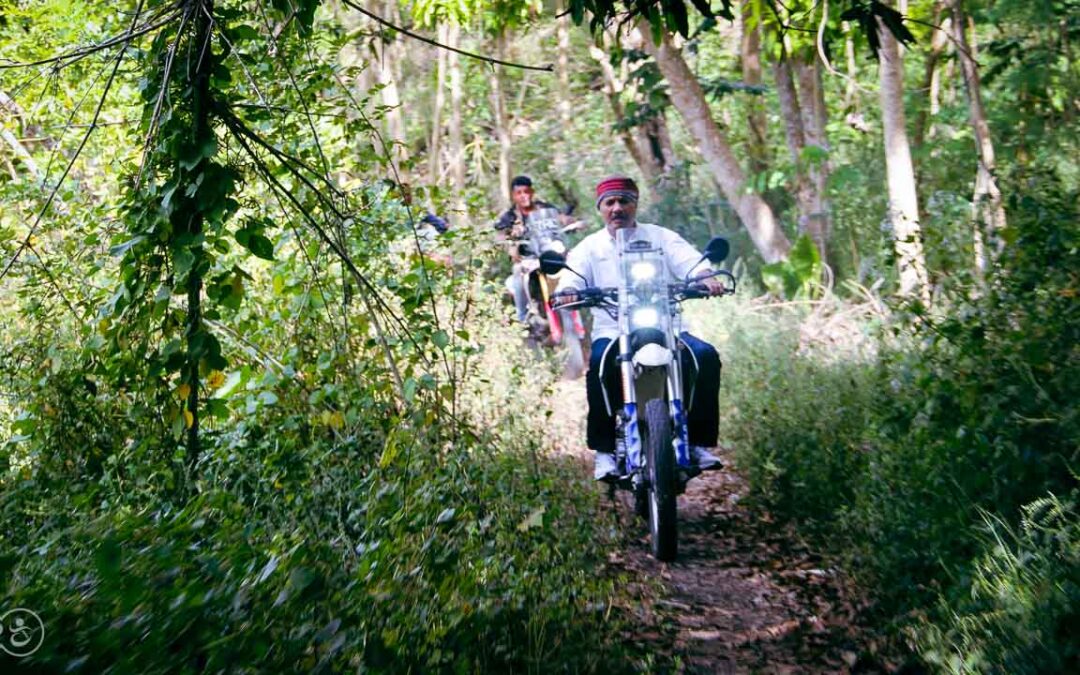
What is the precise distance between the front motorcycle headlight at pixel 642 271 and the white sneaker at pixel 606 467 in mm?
1205

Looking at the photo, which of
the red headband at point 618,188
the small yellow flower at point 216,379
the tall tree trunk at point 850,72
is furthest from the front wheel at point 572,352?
the small yellow flower at point 216,379

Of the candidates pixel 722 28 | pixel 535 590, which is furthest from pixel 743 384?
pixel 722 28

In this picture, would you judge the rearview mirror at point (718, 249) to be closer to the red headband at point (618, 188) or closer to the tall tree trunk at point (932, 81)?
the red headband at point (618, 188)

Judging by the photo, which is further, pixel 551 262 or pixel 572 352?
pixel 572 352

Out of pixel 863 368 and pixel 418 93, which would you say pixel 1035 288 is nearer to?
pixel 863 368

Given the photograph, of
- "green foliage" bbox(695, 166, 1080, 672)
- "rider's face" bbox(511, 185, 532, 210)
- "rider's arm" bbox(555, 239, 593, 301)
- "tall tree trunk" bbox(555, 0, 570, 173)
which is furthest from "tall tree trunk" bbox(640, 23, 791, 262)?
"green foliage" bbox(695, 166, 1080, 672)

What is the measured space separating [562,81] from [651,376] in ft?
45.7

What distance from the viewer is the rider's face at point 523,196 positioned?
1351 cm

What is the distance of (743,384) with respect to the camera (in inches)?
374

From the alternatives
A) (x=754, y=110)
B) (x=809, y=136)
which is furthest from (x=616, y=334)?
(x=754, y=110)

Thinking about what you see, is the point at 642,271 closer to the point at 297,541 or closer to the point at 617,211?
the point at 617,211

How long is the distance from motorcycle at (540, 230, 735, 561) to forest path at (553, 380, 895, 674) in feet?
1.01

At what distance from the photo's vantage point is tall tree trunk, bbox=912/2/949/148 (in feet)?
38.8

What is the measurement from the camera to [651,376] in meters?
7.11
